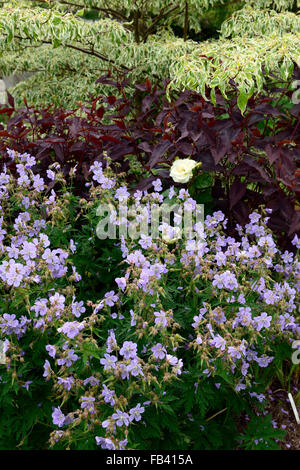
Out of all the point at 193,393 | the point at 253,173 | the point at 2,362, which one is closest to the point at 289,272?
the point at 253,173

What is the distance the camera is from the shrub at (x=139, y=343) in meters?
1.70

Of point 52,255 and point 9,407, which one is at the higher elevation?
point 52,255

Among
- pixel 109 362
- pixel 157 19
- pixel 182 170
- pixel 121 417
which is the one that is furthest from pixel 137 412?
pixel 157 19

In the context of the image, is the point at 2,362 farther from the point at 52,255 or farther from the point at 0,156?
the point at 0,156

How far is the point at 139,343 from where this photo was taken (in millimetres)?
1935

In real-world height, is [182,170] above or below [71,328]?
above

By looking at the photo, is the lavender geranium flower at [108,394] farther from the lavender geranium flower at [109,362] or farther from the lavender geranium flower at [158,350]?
the lavender geranium flower at [158,350]

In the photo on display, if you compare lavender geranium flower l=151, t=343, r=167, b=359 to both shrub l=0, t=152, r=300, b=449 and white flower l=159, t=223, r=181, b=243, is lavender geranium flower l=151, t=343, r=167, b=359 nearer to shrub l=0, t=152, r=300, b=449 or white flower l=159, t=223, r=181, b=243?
shrub l=0, t=152, r=300, b=449

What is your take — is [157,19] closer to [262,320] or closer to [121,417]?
[262,320]

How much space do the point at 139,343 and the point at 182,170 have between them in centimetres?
93

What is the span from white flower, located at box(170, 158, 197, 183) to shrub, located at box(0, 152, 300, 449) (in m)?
0.16

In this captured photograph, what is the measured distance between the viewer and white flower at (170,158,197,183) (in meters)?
2.43

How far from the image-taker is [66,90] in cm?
435

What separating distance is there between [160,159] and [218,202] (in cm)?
40
